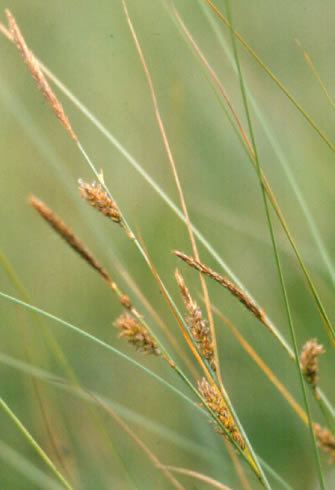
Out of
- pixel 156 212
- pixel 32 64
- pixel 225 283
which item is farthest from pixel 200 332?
pixel 156 212

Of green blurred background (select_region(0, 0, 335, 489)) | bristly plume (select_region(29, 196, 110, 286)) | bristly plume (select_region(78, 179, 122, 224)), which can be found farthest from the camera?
green blurred background (select_region(0, 0, 335, 489))

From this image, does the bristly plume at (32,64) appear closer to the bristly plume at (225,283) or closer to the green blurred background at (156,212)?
the bristly plume at (225,283)

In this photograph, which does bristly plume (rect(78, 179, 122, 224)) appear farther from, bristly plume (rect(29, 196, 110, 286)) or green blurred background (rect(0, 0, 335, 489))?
green blurred background (rect(0, 0, 335, 489))

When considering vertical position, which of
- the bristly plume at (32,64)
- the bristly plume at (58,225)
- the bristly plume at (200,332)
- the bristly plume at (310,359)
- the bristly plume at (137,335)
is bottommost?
the bristly plume at (310,359)

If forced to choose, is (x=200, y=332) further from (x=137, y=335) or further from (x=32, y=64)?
(x=32, y=64)

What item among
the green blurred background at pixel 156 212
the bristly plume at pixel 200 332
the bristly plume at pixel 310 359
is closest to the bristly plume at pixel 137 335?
the bristly plume at pixel 200 332

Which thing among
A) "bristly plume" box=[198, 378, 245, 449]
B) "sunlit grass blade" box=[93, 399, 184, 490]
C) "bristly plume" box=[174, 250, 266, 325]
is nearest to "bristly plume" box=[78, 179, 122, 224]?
"bristly plume" box=[174, 250, 266, 325]
